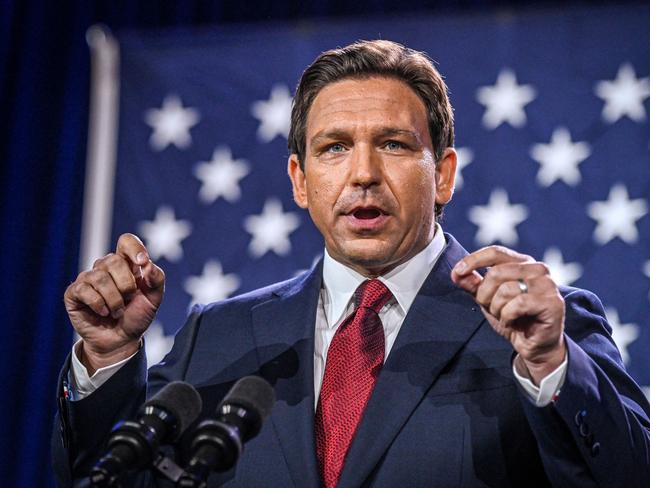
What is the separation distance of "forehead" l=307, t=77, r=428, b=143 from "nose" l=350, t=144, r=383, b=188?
2.3 inches

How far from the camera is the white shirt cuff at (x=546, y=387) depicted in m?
1.40

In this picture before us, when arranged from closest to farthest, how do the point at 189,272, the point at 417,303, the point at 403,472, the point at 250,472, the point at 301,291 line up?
1. the point at 403,472
2. the point at 250,472
3. the point at 417,303
4. the point at 301,291
5. the point at 189,272

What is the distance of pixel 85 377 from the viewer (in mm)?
1678

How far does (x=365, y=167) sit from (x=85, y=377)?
687 mm

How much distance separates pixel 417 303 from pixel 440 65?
62.1 inches

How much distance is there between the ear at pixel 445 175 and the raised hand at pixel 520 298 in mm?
689

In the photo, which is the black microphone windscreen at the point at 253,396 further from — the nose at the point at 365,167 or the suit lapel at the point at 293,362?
the nose at the point at 365,167

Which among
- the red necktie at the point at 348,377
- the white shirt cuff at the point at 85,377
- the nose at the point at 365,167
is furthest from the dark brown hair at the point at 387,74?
the white shirt cuff at the point at 85,377

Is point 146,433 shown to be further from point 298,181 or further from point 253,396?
point 298,181

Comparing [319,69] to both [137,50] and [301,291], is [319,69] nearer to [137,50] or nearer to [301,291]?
[301,291]

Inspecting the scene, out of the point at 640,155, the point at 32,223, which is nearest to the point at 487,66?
the point at 640,155

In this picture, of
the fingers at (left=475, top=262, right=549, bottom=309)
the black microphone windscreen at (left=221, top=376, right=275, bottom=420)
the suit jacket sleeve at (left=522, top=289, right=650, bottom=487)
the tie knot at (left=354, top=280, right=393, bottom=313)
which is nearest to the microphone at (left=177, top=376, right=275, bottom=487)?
the black microphone windscreen at (left=221, top=376, right=275, bottom=420)

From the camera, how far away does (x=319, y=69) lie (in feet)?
6.75

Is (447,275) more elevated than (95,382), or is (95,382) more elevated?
(447,275)
